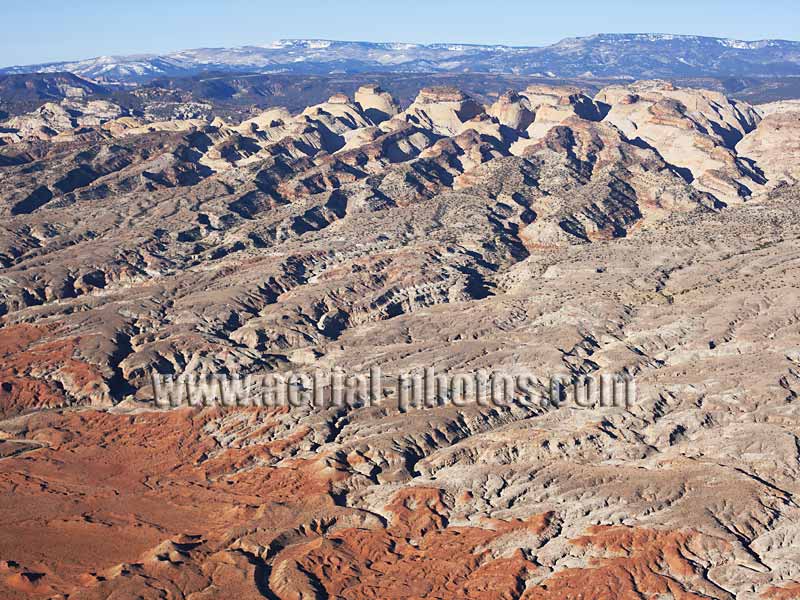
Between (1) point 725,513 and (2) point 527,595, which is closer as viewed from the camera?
(2) point 527,595

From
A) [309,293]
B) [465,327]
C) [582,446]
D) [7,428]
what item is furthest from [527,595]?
[309,293]

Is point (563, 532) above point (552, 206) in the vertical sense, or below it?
below

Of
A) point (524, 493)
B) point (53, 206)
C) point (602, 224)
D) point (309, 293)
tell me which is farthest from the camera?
point (53, 206)

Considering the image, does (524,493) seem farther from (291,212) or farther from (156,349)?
(291,212)

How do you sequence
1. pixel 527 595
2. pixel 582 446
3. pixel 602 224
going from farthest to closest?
pixel 602 224
pixel 582 446
pixel 527 595

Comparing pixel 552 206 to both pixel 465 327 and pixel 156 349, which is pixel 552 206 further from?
pixel 156 349

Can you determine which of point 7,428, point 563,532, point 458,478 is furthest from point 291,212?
point 563,532
